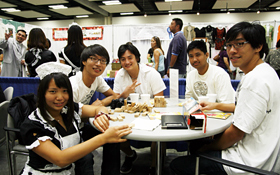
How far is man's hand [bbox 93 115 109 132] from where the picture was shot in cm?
129

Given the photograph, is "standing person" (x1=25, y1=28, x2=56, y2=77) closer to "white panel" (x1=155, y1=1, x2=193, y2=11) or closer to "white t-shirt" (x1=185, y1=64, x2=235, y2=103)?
"white t-shirt" (x1=185, y1=64, x2=235, y2=103)

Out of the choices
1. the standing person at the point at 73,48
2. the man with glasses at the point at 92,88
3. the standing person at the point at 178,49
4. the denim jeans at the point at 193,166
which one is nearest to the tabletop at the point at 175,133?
the denim jeans at the point at 193,166

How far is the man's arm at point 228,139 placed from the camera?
115cm

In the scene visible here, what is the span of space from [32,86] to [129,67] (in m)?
2.19

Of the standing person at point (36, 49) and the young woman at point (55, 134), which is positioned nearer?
the young woman at point (55, 134)

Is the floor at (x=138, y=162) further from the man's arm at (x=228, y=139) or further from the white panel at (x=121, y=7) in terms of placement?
the white panel at (x=121, y=7)

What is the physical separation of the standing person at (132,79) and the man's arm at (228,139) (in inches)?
40.0

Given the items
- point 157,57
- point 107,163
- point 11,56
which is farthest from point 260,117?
point 11,56

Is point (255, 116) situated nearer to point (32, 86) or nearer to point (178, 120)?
point (178, 120)

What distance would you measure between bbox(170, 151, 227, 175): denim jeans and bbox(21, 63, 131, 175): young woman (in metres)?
0.47

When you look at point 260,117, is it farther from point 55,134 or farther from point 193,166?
point 55,134

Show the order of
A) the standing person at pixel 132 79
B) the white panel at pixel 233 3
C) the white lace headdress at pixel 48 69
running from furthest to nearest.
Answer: the white panel at pixel 233 3 → the standing person at pixel 132 79 → the white lace headdress at pixel 48 69

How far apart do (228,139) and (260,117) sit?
236mm

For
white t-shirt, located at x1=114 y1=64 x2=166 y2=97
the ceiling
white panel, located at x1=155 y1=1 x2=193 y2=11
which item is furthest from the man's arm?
white panel, located at x1=155 y1=1 x2=193 y2=11
